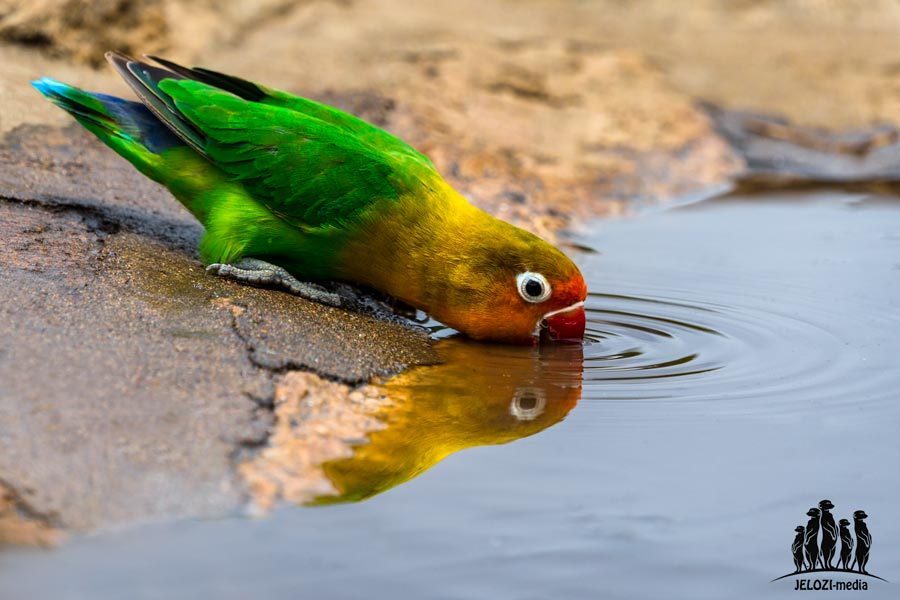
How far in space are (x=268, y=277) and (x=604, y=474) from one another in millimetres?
1668

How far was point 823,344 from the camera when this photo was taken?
163 inches

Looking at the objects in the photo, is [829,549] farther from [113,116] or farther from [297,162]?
[113,116]

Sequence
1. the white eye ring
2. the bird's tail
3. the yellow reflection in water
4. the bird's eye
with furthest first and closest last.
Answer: the bird's tail → the white eye ring → the bird's eye → the yellow reflection in water

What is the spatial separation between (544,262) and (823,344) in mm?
1107

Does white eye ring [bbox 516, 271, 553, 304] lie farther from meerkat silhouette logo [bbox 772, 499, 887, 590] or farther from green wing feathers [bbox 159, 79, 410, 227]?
meerkat silhouette logo [bbox 772, 499, 887, 590]

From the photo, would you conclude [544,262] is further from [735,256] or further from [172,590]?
[172,590]

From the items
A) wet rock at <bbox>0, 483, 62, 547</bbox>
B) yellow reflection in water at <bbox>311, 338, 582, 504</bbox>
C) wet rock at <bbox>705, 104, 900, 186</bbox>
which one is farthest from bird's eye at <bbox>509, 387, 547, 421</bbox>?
wet rock at <bbox>705, 104, 900, 186</bbox>

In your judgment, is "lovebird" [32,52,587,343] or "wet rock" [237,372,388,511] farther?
"lovebird" [32,52,587,343]

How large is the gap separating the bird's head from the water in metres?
0.11

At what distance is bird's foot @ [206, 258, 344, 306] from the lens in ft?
13.4

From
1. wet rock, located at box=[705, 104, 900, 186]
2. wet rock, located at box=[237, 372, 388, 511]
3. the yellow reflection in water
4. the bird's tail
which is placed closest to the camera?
wet rock, located at box=[237, 372, 388, 511]

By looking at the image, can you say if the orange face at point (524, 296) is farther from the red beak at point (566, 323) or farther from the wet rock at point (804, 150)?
the wet rock at point (804, 150)

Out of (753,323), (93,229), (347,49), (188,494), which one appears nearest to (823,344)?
(753,323)

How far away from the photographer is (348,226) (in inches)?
160
